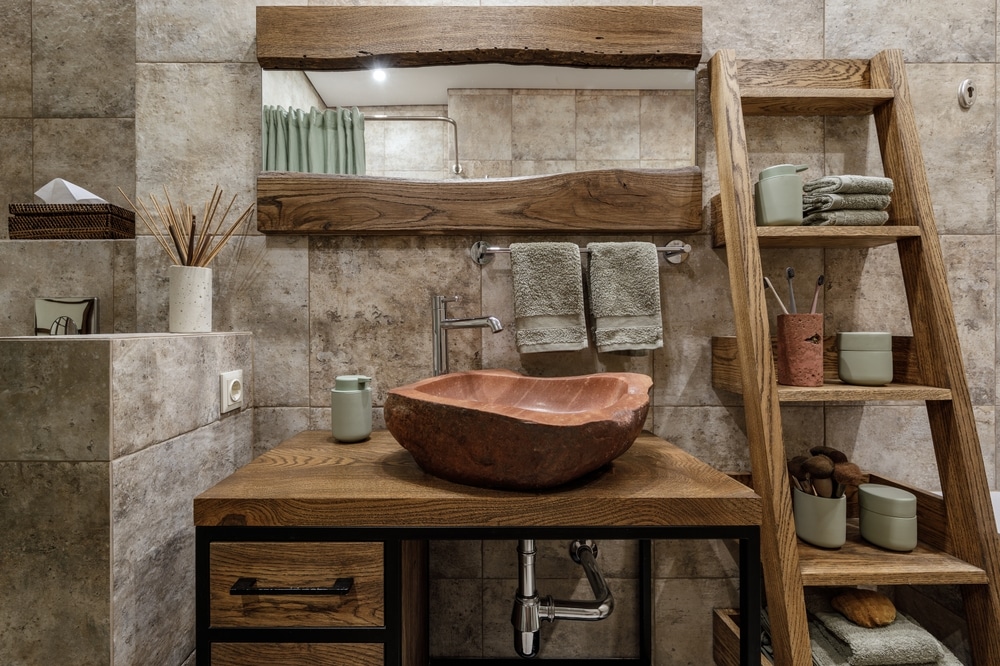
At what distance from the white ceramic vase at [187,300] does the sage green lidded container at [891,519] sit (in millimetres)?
1551

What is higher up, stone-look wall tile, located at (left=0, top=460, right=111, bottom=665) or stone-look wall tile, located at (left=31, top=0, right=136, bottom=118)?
stone-look wall tile, located at (left=31, top=0, right=136, bottom=118)

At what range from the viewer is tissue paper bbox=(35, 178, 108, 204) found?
1329 mm

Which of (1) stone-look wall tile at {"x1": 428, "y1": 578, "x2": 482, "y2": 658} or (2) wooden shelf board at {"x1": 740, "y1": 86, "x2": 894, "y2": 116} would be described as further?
(1) stone-look wall tile at {"x1": 428, "y1": 578, "x2": 482, "y2": 658}

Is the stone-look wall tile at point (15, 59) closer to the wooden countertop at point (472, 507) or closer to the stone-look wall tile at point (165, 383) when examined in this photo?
the stone-look wall tile at point (165, 383)

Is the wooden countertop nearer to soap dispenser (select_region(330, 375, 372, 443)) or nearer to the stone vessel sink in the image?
the stone vessel sink

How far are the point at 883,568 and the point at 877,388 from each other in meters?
0.36

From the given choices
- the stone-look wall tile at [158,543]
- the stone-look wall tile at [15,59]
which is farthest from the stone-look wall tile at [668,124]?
the stone-look wall tile at [15,59]

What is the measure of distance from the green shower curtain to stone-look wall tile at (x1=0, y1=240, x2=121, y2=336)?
49cm

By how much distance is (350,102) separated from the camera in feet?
4.35

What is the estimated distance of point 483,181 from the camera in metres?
1.31

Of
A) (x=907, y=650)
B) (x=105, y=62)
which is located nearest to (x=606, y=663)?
(x=907, y=650)

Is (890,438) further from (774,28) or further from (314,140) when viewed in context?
(314,140)

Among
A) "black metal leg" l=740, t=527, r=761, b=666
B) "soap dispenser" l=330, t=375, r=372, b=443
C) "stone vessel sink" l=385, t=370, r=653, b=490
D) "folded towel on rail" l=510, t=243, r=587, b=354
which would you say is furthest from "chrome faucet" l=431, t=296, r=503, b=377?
"black metal leg" l=740, t=527, r=761, b=666

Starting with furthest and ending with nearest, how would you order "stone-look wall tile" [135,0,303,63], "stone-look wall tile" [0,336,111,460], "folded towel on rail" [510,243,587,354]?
1. "stone-look wall tile" [135,0,303,63]
2. "folded towel on rail" [510,243,587,354]
3. "stone-look wall tile" [0,336,111,460]
